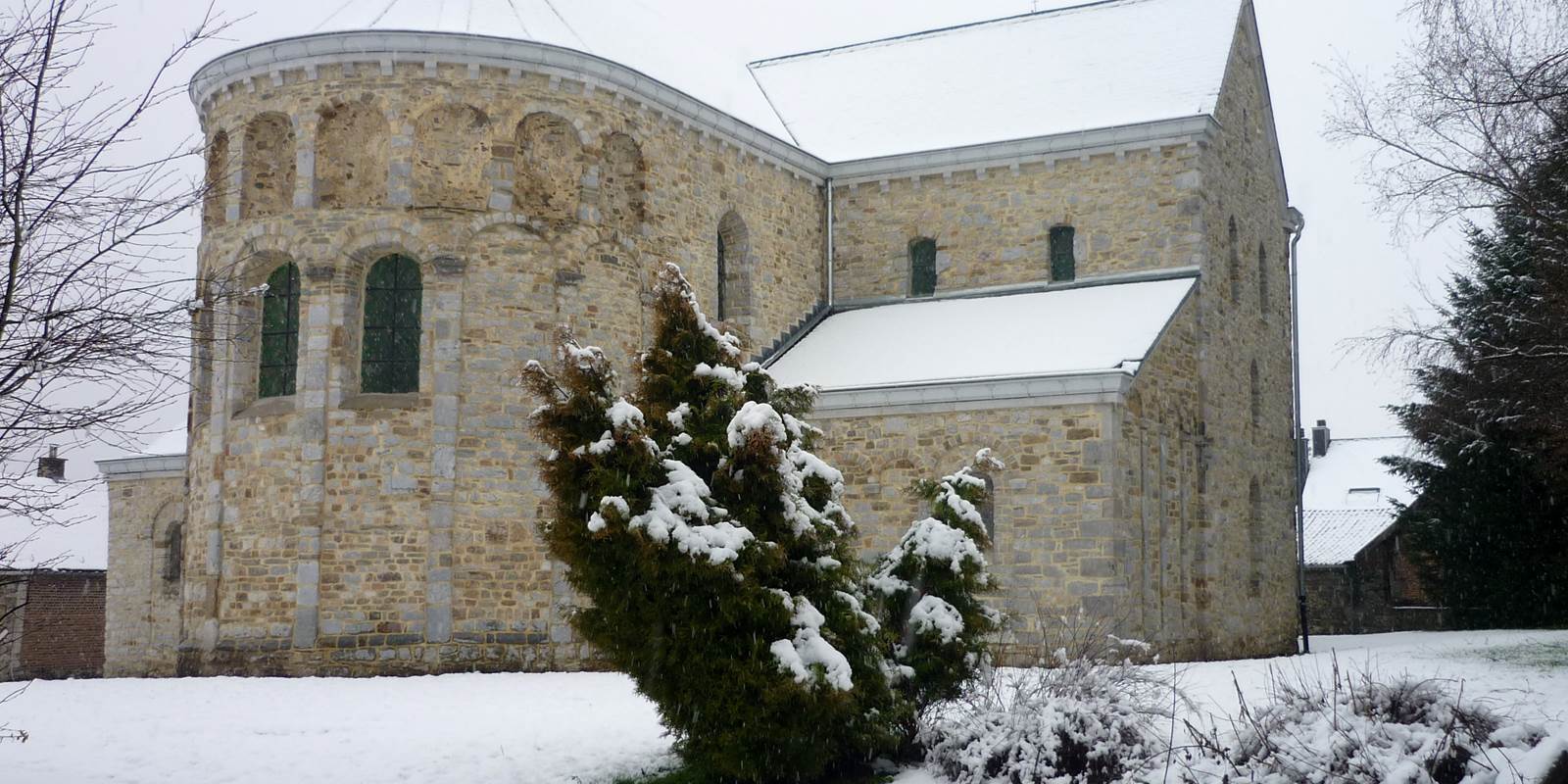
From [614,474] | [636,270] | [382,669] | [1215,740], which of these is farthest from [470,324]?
[1215,740]

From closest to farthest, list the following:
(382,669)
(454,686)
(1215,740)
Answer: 1. (1215,740)
2. (454,686)
3. (382,669)

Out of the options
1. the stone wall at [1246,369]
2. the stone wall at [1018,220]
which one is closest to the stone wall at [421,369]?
the stone wall at [1018,220]

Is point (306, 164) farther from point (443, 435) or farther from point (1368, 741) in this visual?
point (1368, 741)

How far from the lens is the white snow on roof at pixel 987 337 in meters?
18.9

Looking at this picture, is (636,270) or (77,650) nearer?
(636,270)

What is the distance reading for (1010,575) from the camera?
59.6ft

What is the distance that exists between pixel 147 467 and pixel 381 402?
28.0 ft

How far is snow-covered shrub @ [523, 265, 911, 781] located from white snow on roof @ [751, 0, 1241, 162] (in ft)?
43.6

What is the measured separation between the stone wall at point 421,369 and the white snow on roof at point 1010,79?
6325mm

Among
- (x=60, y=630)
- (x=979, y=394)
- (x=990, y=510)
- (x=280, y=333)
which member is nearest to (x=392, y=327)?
(x=280, y=333)

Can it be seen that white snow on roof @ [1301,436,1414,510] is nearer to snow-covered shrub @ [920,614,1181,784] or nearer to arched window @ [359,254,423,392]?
arched window @ [359,254,423,392]

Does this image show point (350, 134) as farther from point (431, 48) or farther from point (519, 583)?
point (519, 583)

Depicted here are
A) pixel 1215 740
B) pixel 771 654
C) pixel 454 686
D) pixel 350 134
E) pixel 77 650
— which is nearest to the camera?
pixel 1215 740

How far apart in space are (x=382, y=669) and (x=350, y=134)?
22.2ft
